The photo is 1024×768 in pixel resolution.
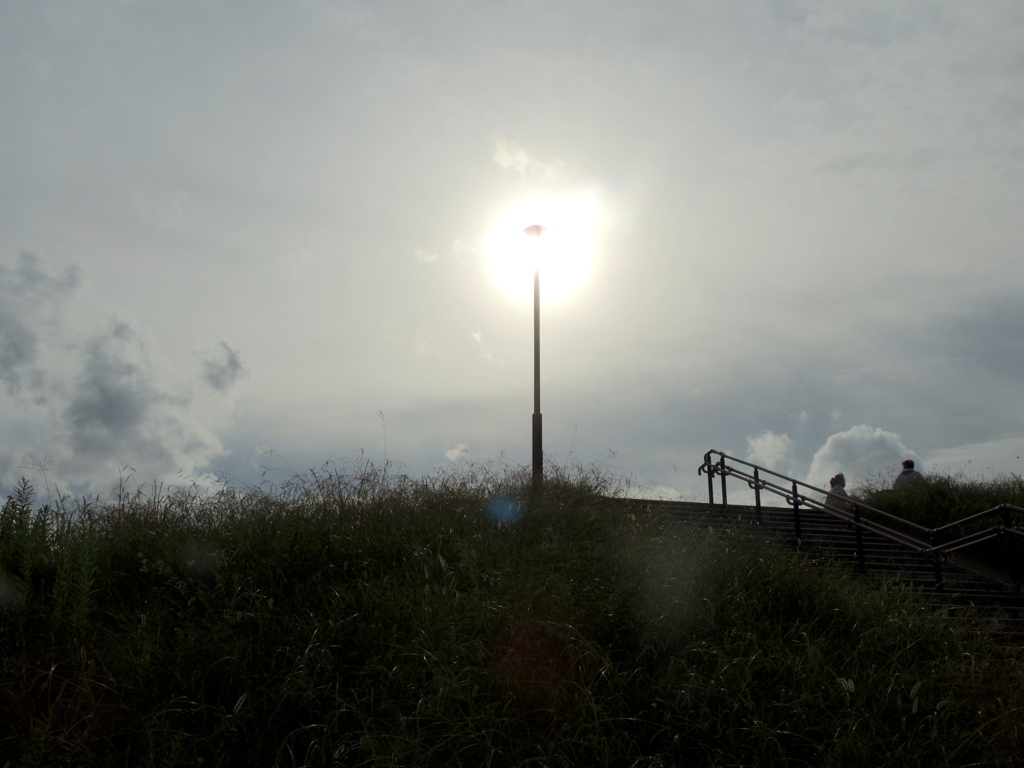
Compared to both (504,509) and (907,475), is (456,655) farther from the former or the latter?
(907,475)

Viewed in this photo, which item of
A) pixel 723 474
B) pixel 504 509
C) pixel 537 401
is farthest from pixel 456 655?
pixel 723 474

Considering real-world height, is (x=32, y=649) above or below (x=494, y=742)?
above

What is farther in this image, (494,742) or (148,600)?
(148,600)

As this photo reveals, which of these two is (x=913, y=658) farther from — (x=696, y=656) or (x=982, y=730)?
(x=696, y=656)

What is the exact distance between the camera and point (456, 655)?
19.0 feet

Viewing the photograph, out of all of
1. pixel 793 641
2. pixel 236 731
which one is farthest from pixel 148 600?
pixel 793 641

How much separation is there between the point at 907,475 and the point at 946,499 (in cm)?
96

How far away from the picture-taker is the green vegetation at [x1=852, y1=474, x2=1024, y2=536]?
15094 millimetres

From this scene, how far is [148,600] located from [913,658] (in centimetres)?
707

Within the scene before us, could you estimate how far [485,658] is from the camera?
5895mm

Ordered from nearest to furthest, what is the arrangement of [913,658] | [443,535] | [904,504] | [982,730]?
1. [982,730]
2. [913,658]
3. [443,535]
4. [904,504]

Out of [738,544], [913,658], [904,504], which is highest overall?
[904,504]

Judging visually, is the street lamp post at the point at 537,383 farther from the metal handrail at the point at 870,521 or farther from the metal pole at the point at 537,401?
the metal handrail at the point at 870,521

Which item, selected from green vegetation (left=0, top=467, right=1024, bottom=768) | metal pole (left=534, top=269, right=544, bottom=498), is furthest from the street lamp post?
green vegetation (left=0, top=467, right=1024, bottom=768)
